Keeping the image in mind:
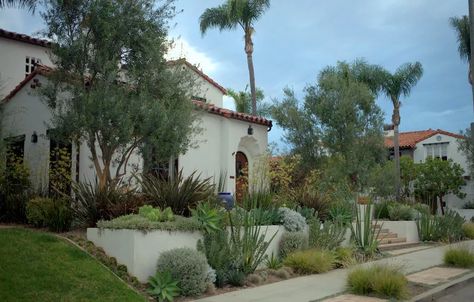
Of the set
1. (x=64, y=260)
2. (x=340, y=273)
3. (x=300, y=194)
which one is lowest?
(x=340, y=273)

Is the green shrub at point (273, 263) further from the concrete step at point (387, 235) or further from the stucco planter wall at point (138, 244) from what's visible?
the concrete step at point (387, 235)

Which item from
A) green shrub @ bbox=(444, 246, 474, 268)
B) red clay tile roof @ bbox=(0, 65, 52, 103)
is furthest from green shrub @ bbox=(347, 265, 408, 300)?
red clay tile roof @ bbox=(0, 65, 52, 103)

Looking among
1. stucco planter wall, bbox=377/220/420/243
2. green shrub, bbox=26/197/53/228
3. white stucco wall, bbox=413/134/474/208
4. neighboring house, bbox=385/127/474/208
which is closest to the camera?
green shrub, bbox=26/197/53/228

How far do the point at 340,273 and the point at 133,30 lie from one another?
24.6ft

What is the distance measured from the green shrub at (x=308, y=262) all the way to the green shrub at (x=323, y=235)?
2.83 ft

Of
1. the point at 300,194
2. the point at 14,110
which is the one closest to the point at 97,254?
the point at 300,194

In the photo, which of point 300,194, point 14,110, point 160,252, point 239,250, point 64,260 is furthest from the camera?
point 14,110

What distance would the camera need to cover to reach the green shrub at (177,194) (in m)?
11.2

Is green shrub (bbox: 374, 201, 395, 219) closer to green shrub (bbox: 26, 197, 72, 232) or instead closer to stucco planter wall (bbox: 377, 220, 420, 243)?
stucco planter wall (bbox: 377, 220, 420, 243)

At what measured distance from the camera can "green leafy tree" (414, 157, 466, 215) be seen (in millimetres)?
34875

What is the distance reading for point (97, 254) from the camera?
9484 millimetres

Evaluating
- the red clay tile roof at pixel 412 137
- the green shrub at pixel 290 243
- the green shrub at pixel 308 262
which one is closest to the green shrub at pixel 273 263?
the green shrub at pixel 308 262

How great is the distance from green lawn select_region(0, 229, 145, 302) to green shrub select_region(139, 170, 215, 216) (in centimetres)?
224

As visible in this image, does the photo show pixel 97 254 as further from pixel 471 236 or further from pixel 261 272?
pixel 471 236
